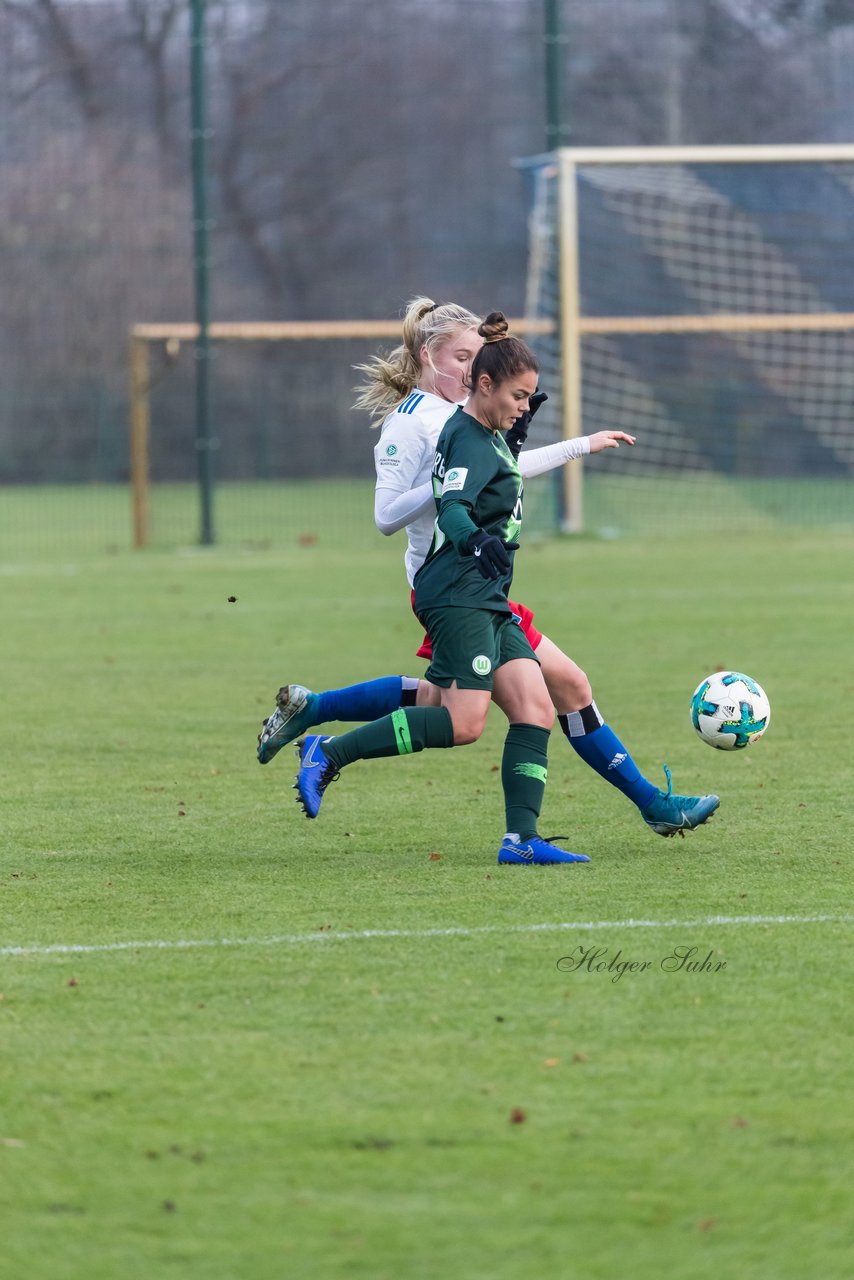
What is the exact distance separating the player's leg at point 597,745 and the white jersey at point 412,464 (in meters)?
0.52

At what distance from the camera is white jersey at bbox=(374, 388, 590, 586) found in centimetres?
582

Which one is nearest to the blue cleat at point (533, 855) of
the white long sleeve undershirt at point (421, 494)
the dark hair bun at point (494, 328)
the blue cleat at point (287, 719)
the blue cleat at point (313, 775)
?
the blue cleat at point (313, 775)

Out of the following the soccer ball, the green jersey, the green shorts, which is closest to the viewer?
the green jersey

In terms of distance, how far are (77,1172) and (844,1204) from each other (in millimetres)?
1255

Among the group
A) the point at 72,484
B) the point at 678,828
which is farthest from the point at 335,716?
the point at 72,484

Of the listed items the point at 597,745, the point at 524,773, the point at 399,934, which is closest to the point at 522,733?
the point at 524,773

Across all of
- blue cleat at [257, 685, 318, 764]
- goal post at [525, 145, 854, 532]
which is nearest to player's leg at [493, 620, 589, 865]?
blue cleat at [257, 685, 318, 764]

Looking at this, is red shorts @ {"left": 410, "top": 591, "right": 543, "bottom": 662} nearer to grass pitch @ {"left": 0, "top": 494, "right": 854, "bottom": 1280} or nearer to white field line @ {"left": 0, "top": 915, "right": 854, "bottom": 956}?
grass pitch @ {"left": 0, "top": 494, "right": 854, "bottom": 1280}

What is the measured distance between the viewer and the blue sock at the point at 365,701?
239 inches

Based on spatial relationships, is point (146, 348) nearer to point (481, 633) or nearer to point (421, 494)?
point (421, 494)

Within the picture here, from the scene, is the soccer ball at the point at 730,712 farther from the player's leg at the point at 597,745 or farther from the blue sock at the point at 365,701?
the blue sock at the point at 365,701

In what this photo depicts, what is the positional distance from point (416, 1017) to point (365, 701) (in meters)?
2.17

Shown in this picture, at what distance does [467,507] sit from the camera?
543cm

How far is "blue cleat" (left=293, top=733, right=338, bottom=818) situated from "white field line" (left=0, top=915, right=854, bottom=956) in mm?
1066
